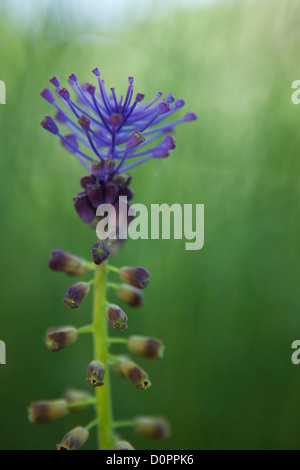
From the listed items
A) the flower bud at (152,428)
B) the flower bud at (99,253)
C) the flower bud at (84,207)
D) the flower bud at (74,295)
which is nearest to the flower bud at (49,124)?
the flower bud at (84,207)

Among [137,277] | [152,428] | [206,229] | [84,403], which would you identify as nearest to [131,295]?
[137,277]

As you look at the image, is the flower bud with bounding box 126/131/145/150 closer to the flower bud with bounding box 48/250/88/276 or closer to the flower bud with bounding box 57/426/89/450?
the flower bud with bounding box 48/250/88/276

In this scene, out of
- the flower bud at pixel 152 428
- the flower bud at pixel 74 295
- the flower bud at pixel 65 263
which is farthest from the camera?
the flower bud at pixel 152 428

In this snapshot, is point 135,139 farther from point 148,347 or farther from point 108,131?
point 148,347

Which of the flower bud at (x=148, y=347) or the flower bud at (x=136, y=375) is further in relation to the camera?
the flower bud at (x=148, y=347)

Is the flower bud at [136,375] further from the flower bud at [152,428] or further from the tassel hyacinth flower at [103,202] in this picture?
the flower bud at [152,428]

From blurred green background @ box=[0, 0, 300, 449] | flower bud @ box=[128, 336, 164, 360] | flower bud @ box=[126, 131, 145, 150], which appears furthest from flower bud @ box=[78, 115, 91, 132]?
blurred green background @ box=[0, 0, 300, 449]
